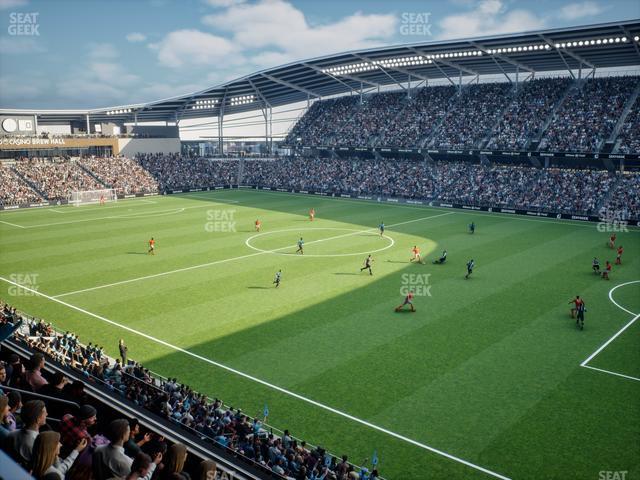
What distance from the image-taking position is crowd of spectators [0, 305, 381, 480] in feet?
18.5

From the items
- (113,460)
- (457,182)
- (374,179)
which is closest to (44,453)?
(113,460)

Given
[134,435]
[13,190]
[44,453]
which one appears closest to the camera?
[44,453]

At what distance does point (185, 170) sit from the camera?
8169cm

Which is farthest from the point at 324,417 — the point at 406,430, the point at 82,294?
the point at 82,294

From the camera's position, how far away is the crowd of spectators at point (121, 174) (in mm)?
71706

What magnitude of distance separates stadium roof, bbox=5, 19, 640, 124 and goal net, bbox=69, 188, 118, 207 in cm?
1528

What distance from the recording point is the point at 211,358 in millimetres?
20438

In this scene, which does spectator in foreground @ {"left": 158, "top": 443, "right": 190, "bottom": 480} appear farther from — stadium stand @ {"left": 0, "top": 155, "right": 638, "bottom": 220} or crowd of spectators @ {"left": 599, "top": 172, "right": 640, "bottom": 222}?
stadium stand @ {"left": 0, "top": 155, "right": 638, "bottom": 220}

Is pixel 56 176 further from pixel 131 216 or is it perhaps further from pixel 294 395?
pixel 294 395

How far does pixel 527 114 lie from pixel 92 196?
2109 inches

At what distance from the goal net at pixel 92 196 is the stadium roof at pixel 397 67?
1528 centimetres

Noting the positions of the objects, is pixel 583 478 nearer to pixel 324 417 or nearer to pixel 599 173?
pixel 324 417

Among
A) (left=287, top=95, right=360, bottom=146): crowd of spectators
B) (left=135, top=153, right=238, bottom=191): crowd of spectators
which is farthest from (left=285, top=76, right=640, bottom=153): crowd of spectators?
(left=135, top=153, right=238, bottom=191): crowd of spectators

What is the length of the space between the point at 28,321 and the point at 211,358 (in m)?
9.24
